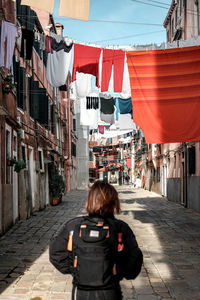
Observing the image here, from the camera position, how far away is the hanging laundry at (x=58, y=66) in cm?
1070

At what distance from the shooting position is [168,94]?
8906 millimetres

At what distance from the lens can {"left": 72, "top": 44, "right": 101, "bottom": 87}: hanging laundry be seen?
10.1 metres

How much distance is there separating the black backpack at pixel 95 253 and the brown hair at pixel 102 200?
7cm

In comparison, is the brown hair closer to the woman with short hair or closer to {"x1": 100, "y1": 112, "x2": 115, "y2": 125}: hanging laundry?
the woman with short hair

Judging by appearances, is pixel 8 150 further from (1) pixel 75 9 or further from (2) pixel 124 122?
(2) pixel 124 122

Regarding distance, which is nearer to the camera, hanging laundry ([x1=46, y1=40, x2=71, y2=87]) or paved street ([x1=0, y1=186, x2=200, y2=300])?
paved street ([x1=0, y1=186, x2=200, y2=300])

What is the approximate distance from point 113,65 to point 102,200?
842 centimetres

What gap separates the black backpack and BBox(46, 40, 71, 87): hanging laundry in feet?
29.0

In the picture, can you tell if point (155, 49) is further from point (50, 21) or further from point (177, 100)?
point (50, 21)

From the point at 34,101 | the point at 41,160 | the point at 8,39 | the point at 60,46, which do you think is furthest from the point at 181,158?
the point at 8,39

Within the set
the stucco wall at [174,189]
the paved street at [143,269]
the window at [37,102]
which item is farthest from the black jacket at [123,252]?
the stucco wall at [174,189]

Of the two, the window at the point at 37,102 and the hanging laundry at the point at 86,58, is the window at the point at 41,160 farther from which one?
the hanging laundry at the point at 86,58

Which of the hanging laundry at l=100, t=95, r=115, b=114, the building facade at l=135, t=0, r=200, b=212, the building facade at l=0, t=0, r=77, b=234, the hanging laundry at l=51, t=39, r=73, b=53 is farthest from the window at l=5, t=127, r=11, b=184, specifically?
the hanging laundry at l=100, t=95, r=115, b=114

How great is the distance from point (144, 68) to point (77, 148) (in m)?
32.0
